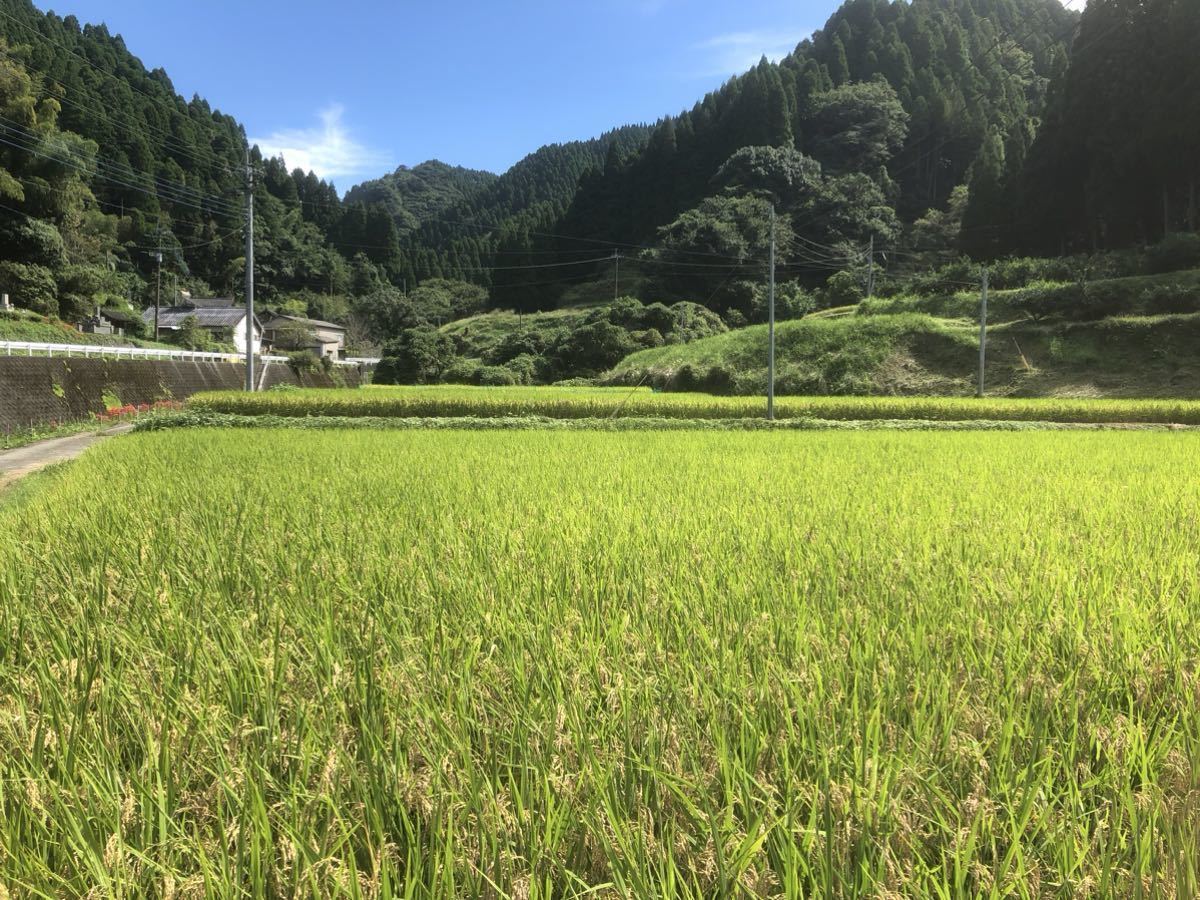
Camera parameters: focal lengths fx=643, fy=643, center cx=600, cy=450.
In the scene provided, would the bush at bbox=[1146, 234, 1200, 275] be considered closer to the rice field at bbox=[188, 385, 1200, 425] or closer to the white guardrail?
the rice field at bbox=[188, 385, 1200, 425]

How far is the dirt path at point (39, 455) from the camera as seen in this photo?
8.82m

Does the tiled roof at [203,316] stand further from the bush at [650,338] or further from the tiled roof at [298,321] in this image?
the bush at [650,338]

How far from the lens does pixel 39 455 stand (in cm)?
1091

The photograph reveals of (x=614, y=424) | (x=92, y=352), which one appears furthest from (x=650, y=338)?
(x=92, y=352)

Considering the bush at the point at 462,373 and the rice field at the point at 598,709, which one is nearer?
the rice field at the point at 598,709

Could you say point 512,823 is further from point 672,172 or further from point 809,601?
point 672,172

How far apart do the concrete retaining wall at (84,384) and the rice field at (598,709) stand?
46.4 ft

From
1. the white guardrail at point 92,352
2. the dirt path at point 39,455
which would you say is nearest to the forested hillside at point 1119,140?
the dirt path at point 39,455

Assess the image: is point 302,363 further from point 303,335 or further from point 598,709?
point 598,709

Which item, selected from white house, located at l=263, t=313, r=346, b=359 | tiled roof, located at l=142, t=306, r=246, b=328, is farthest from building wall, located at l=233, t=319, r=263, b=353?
white house, located at l=263, t=313, r=346, b=359

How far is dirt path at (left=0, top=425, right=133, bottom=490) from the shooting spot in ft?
28.9

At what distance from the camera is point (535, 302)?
7069 centimetres

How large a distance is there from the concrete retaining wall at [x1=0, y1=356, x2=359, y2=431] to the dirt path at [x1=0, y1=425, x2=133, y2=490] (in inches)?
49.4

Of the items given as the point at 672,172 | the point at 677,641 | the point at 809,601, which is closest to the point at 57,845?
the point at 677,641
